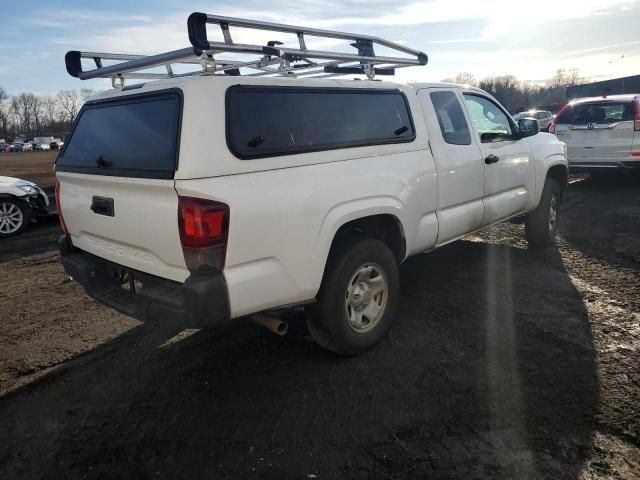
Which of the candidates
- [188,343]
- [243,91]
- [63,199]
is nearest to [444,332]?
[188,343]

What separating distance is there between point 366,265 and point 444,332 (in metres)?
0.96

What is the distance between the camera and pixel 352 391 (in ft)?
10.3

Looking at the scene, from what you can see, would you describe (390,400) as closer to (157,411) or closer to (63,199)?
(157,411)

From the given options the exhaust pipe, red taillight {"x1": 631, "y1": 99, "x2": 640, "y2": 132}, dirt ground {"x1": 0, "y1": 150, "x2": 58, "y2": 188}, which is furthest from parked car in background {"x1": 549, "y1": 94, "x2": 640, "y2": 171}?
dirt ground {"x1": 0, "y1": 150, "x2": 58, "y2": 188}

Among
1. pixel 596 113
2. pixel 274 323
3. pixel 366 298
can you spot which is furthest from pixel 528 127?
pixel 596 113

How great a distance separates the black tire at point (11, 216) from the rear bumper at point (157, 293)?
227 inches

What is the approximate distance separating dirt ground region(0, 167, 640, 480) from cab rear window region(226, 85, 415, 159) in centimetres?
156

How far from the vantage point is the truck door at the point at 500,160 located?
187 inches

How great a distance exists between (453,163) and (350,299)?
5.43 ft

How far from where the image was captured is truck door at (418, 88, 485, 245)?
414cm

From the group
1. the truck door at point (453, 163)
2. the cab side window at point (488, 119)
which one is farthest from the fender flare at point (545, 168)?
the truck door at point (453, 163)

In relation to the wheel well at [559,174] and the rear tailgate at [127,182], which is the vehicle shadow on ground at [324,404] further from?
the wheel well at [559,174]

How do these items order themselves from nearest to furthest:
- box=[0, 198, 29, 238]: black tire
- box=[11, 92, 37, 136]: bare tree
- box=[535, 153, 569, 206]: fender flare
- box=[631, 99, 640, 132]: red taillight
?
box=[535, 153, 569, 206]: fender flare
box=[0, 198, 29, 238]: black tire
box=[631, 99, 640, 132]: red taillight
box=[11, 92, 37, 136]: bare tree

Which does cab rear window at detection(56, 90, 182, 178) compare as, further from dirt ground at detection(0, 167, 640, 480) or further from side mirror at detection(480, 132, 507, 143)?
side mirror at detection(480, 132, 507, 143)
